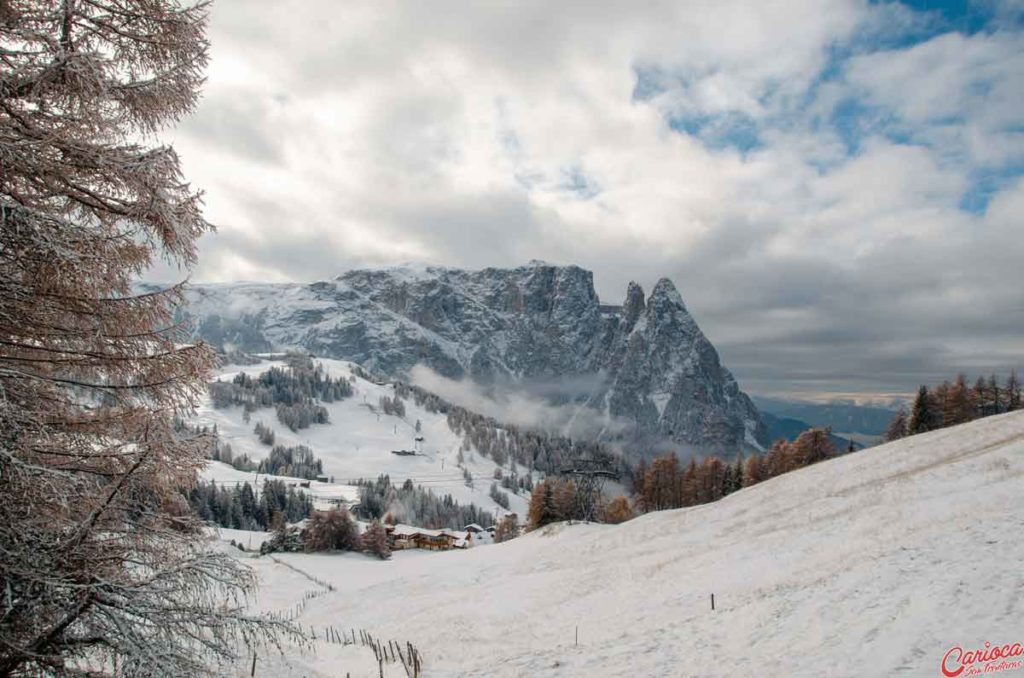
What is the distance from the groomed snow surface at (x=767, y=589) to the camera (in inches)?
517

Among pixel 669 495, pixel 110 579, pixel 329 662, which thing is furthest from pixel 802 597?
pixel 669 495

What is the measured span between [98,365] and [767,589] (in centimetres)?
2162

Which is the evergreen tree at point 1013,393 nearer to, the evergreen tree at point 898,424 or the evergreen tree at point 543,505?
the evergreen tree at point 898,424

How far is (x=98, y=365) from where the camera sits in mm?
7418

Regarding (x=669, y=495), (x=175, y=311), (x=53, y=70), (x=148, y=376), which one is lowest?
(x=669, y=495)

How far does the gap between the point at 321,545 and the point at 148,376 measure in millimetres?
80269

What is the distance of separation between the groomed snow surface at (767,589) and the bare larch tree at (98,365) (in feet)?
40.7

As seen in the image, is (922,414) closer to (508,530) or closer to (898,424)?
(898,424)

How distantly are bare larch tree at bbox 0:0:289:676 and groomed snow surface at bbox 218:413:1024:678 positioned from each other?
1241cm

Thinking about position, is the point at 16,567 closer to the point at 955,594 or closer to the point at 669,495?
the point at 955,594

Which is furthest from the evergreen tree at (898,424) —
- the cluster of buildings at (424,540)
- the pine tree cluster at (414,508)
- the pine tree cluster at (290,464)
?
the pine tree cluster at (290,464)

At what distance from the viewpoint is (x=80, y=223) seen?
6961 mm

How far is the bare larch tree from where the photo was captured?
5867 mm

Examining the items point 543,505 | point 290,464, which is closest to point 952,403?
point 543,505
